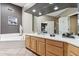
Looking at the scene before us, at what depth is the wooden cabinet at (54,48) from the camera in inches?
111

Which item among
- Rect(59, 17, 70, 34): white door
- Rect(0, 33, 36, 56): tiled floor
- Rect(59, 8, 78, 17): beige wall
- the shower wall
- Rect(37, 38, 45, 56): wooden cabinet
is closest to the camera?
the shower wall

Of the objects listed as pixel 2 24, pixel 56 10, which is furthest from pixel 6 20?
pixel 56 10

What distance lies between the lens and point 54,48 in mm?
3080

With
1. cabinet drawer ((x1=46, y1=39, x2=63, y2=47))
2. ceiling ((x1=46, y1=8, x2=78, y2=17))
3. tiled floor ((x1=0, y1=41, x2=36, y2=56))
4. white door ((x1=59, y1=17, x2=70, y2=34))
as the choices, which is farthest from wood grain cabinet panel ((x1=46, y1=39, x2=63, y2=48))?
tiled floor ((x1=0, y1=41, x2=36, y2=56))

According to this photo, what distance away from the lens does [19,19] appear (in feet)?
8.58

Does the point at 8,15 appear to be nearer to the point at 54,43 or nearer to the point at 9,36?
the point at 9,36

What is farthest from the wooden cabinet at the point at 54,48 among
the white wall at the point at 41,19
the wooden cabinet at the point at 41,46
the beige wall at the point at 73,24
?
the white wall at the point at 41,19

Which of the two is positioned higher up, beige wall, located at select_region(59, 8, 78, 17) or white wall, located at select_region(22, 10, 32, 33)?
beige wall, located at select_region(59, 8, 78, 17)

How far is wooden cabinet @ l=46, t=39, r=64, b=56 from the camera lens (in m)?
2.82

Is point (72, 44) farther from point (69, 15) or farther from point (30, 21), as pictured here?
point (30, 21)

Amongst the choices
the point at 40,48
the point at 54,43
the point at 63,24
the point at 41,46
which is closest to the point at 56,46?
the point at 54,43

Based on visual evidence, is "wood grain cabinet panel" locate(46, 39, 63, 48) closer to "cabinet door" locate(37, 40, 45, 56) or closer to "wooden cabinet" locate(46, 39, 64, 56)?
"wooden cabinet" locate(46, 39, 64, 56)

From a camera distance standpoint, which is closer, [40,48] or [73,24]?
[73,24]

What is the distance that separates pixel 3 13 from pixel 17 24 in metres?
0.34
